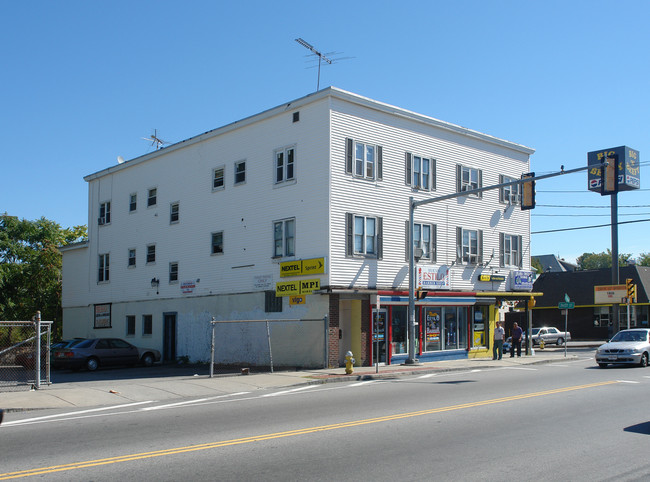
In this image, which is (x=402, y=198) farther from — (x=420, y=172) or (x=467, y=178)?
(x=467, y=178)

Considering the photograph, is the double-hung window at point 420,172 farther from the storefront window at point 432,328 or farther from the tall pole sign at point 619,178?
the tall pole sign at point 619,178

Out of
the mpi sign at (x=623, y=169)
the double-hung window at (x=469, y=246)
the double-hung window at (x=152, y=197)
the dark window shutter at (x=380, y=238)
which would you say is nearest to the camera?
the dark window shutter at (x=380, y=238)

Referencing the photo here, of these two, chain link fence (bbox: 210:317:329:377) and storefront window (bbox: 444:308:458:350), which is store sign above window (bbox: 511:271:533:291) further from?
chain link fence (bbox: 210:317:329:377)

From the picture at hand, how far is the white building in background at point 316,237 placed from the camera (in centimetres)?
2522

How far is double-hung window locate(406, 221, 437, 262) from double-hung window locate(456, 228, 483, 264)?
173 centimetres

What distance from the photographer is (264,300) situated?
88.8ft

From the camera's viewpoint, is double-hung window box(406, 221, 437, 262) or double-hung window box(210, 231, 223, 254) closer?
double-hung window box(406, 221, 437, 262)

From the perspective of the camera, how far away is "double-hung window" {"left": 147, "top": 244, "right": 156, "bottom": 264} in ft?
110

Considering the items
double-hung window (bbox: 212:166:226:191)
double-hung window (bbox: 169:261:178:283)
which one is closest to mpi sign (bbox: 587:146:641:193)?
double-hung window (bbox: 212:166:226:191)

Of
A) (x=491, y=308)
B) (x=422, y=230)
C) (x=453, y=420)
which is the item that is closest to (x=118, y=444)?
(x=453, y=420)

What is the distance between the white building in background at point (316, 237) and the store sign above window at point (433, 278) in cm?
8

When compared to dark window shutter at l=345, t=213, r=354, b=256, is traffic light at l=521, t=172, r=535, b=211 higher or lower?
higher

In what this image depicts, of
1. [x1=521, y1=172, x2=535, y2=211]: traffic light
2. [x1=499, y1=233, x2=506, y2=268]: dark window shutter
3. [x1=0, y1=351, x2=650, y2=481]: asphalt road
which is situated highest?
[x1=521, y1=172, x2=535, y2=211]: traffic light

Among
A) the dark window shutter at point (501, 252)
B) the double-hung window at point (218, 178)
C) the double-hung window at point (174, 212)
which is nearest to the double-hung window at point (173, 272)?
the double-hung window at point (174, 212)
